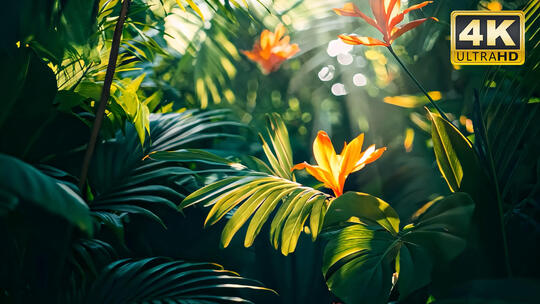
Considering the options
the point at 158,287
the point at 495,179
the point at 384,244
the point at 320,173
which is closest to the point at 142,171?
the point at 158,287

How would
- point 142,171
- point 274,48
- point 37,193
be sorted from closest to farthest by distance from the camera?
1. point 37,193
2. point 142,171
3. point 274,48

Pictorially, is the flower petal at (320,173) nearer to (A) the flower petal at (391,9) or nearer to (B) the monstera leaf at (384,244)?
(B) the monstera leaf at (384,244)

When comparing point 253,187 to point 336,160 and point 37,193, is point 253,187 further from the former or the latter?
point 37,193

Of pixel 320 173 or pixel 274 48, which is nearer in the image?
pixel 320 173

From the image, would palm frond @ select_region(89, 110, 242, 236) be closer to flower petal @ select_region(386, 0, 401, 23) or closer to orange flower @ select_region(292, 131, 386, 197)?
orange flower @ select_region(292, 131, 386, 197)

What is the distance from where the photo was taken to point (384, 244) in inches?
24.5

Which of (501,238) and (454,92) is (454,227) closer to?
(501,238)

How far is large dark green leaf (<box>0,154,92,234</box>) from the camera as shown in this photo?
36cm

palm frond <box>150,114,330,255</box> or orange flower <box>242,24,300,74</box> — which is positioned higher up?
orange flower <box>242,24,300,74</box>

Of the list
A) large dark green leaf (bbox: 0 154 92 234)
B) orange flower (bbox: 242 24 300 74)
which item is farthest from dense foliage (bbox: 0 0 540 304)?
orange flower (bbox: 242 24 300 74)

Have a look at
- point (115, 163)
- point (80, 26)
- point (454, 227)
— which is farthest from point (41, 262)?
point (454, 227)

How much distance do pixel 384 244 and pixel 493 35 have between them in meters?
0.38

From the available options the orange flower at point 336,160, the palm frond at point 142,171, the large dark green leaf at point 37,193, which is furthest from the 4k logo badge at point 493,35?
the large dark green leaf at point 37,193

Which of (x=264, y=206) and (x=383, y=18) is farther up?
(x=383, y=18)
